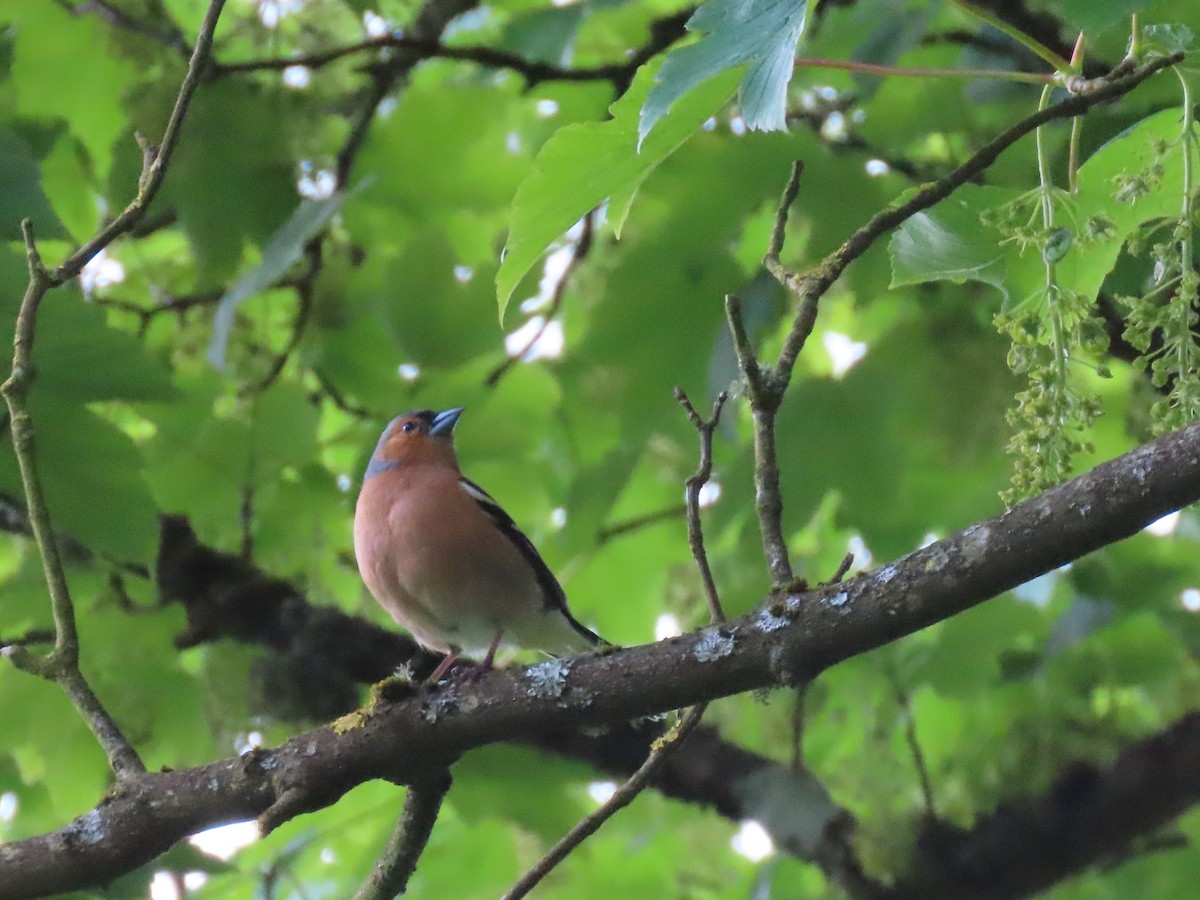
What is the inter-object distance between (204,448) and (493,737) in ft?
7.39

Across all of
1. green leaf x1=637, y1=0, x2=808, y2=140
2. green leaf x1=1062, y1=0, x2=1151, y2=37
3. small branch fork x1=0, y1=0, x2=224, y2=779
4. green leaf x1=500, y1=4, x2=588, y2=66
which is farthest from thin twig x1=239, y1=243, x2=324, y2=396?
green leaf x1=1062, y1=0, x2=1151, y2=37

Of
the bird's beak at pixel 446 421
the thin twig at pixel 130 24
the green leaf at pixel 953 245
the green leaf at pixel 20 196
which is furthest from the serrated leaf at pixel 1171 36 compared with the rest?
the thin twig at pixel 130 24

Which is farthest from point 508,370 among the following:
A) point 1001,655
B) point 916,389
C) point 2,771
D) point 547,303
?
point 2,771

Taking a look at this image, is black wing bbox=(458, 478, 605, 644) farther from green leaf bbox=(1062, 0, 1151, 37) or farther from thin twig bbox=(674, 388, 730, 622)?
green leaf bbox=(1062, 0, 1151, 37)

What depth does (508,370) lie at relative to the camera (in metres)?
4.75

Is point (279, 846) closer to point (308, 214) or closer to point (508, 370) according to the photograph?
point (508, 370)

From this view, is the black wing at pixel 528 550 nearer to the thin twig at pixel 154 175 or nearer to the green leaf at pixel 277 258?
the green leaf at pixel 277 258

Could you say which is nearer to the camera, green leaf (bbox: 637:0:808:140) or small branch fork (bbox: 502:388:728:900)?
green leaf (bbox: 637:0:808:140)

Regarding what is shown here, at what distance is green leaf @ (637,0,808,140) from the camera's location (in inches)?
70.4

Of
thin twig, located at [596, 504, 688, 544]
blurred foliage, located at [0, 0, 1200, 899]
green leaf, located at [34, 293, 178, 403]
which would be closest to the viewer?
green leaf, located at [34, 293, 178, 403]

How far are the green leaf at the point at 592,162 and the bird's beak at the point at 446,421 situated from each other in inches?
88.5


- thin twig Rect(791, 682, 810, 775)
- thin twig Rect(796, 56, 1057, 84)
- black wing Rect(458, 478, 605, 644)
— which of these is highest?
black wing Rect(458, 478, 605, 644)

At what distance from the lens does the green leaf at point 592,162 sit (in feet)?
7.12

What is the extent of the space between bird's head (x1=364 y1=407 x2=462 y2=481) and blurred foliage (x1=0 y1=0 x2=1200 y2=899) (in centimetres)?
16
